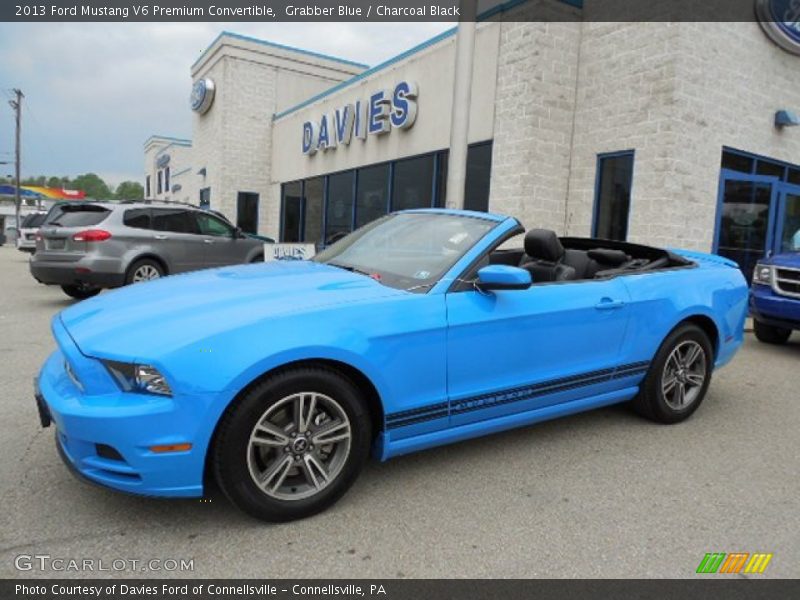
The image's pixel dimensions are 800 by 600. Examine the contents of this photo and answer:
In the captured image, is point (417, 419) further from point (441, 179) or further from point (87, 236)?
point (441, 179)

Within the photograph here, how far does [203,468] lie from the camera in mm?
2547

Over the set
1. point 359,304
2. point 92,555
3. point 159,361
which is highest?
point 359,304

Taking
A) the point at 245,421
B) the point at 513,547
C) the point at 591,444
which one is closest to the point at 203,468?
the point at 245,421

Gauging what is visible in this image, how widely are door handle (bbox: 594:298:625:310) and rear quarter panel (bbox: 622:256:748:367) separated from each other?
14 centimetres

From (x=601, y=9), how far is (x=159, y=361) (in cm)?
1030

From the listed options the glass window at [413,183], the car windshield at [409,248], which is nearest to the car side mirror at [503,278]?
the car windshield at [409,248]

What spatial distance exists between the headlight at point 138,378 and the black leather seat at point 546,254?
247 cm

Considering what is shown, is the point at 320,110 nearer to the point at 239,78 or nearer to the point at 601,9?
the point at 239,78

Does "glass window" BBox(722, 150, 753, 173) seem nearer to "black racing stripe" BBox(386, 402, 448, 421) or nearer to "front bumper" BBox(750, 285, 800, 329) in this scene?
"front bumper" BBox(750, 285, 800, 329)

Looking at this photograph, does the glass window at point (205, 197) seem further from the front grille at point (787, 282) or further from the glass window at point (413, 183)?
the front grille at point (787, 282)

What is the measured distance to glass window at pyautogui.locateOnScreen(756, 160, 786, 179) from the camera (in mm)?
10711

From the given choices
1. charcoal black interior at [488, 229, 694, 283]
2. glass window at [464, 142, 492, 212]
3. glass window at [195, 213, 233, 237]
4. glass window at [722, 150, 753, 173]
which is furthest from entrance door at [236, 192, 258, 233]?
charcoal black interior at [488, 229, 694, 283]

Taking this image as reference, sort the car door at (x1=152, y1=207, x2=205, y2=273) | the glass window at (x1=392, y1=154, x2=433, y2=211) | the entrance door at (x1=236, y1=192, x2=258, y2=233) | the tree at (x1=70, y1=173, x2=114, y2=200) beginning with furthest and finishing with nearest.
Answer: the tree at (x1=70, y1=173, x2=114, y2=200), the entrance door at (x1=236, y1=192, x2=258, y2=233), the glass window at (x1=392, y1=154, x2=433, y2=211), the car door at (x1=152, y1=207, x2=205, y2=273)

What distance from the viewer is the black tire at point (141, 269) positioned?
30.1 ft
